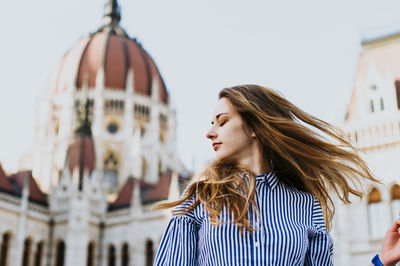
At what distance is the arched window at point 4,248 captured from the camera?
29.0 meters

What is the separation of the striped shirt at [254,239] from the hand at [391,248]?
262 mm

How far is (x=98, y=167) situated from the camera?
129 feet

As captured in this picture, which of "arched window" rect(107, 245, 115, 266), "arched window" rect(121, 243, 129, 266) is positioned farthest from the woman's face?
"arched window" rect(107, 245, 115, 266)

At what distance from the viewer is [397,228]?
2299 mm

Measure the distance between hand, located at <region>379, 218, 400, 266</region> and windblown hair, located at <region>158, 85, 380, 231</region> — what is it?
0.98 feet

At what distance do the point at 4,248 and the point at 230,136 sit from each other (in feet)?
97.6

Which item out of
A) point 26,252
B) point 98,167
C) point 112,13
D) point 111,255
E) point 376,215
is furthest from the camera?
point 112,13

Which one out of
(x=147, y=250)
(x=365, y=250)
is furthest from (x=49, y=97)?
(x=365, y=250)

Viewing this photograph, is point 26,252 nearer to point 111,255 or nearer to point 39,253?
point 39,253

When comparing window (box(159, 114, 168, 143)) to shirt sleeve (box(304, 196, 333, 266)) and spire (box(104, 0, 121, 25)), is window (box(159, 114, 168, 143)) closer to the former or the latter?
spire (box(104, 0, 121, 25))

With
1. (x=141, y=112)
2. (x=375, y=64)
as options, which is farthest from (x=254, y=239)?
(x=141, y=112)

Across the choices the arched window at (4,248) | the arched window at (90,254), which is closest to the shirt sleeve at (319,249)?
the arched window at (4,248)

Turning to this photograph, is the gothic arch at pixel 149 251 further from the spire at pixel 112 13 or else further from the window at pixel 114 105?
the spire at pixel 112 13

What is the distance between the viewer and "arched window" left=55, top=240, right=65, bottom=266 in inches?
1257
